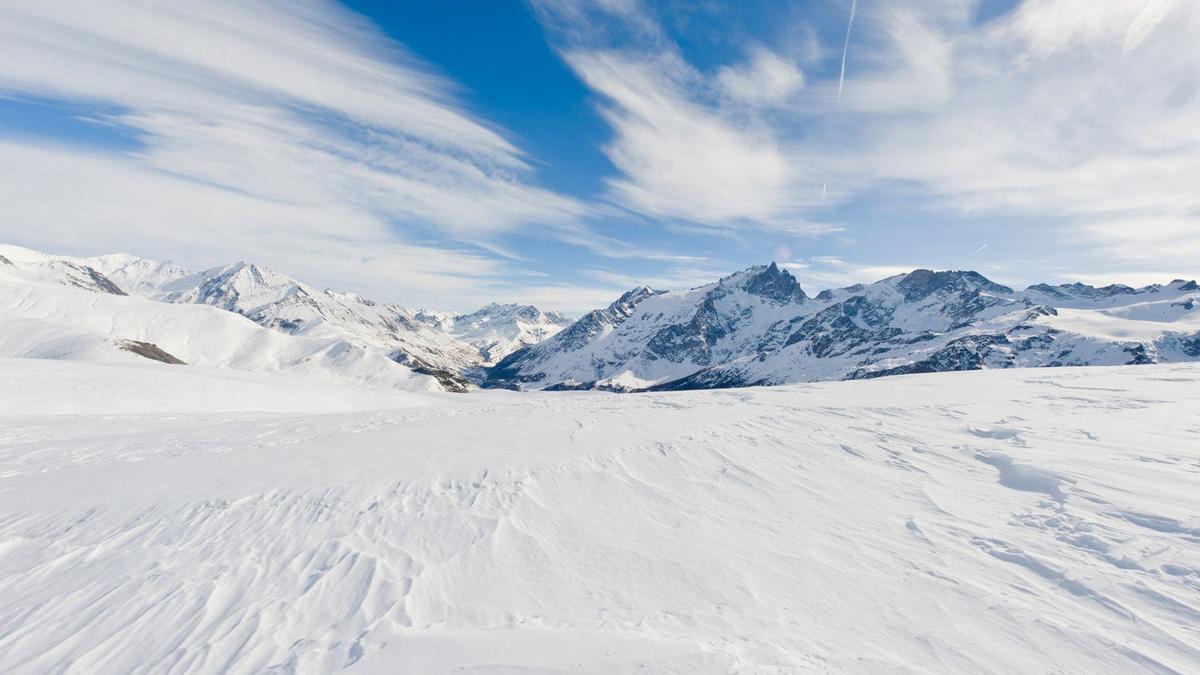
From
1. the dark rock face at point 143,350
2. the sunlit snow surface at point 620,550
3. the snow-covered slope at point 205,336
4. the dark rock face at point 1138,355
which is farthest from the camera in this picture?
the dark rock face at point 1138,355

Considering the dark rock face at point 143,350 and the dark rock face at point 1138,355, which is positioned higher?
the dark rock face at point 1138,355

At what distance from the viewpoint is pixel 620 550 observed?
6.89 metres

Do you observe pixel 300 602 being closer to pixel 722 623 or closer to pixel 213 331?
pixel 722 623

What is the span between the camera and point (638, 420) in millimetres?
15766

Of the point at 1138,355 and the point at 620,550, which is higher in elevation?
the point at 1138,355

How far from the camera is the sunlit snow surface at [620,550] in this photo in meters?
4.79

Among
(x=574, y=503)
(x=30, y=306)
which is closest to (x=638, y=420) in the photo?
(x=574, y=503)

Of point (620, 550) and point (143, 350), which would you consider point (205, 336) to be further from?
point (620, 550)

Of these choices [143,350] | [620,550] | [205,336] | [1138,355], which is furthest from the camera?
[1138,355]

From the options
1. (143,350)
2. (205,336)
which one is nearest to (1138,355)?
(143,350)

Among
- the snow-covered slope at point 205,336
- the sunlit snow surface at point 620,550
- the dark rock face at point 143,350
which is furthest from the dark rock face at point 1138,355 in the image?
the dark rock face at point 143,350

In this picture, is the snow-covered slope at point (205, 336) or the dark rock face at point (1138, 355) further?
the dark rock face at point (1138, 355)

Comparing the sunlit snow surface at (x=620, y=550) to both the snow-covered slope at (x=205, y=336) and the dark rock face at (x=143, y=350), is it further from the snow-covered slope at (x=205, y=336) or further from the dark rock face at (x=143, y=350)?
the snow-covered slope at (x=205, y=336)

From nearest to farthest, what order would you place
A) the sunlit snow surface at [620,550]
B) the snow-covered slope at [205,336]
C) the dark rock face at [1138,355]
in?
the sunlit snow surface at [620,550] < the snow-covered slope at [205,336] < the dark rock face at [1138,355]
